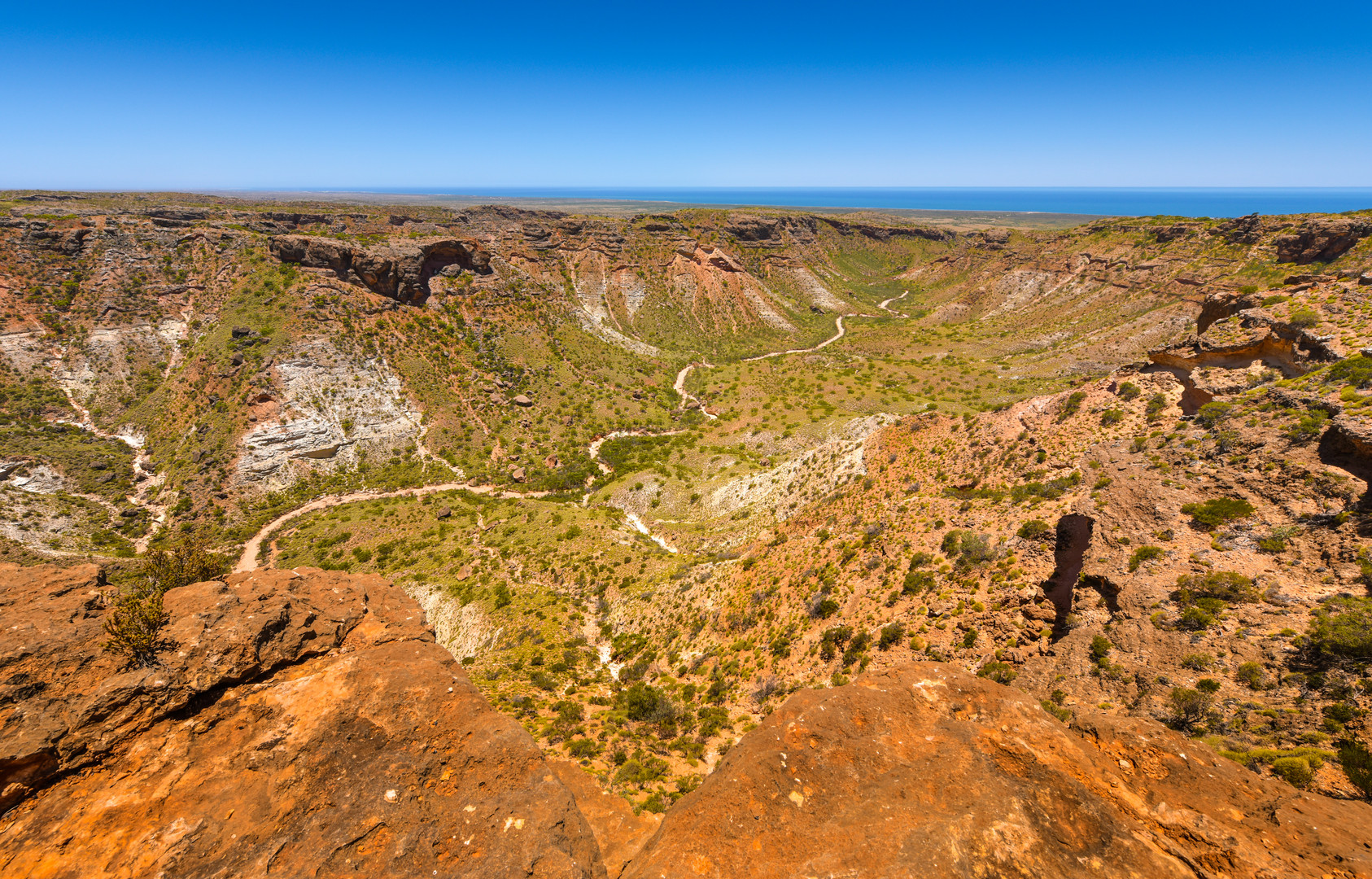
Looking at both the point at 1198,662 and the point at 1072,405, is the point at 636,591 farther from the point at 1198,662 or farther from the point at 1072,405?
the point at 1072,405

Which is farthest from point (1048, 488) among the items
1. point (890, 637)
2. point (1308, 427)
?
point (890, 637)

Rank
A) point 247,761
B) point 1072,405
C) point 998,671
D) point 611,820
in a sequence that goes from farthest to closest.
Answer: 1. point 1072,405
2. point 998,671
3. point 611,820
4. point 247,761

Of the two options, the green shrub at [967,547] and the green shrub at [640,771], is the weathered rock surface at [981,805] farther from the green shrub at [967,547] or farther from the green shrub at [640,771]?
the green shrub at [967,547]

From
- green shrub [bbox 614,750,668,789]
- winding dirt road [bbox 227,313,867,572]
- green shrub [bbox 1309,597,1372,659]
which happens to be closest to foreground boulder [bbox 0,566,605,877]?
green shrub [bbox 614,750,668,789]

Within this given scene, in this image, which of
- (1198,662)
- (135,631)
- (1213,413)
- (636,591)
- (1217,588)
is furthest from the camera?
(636,591)

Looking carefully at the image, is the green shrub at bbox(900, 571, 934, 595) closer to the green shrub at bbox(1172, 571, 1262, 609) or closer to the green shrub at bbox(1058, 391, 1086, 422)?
the green shrub at bbox(1172, 571, 1262, 609)

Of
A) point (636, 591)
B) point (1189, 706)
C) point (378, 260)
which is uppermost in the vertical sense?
point (378, 260)

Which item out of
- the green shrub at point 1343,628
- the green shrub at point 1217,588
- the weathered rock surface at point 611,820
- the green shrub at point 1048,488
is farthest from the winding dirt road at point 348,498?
the green shrub at point 1343,628
